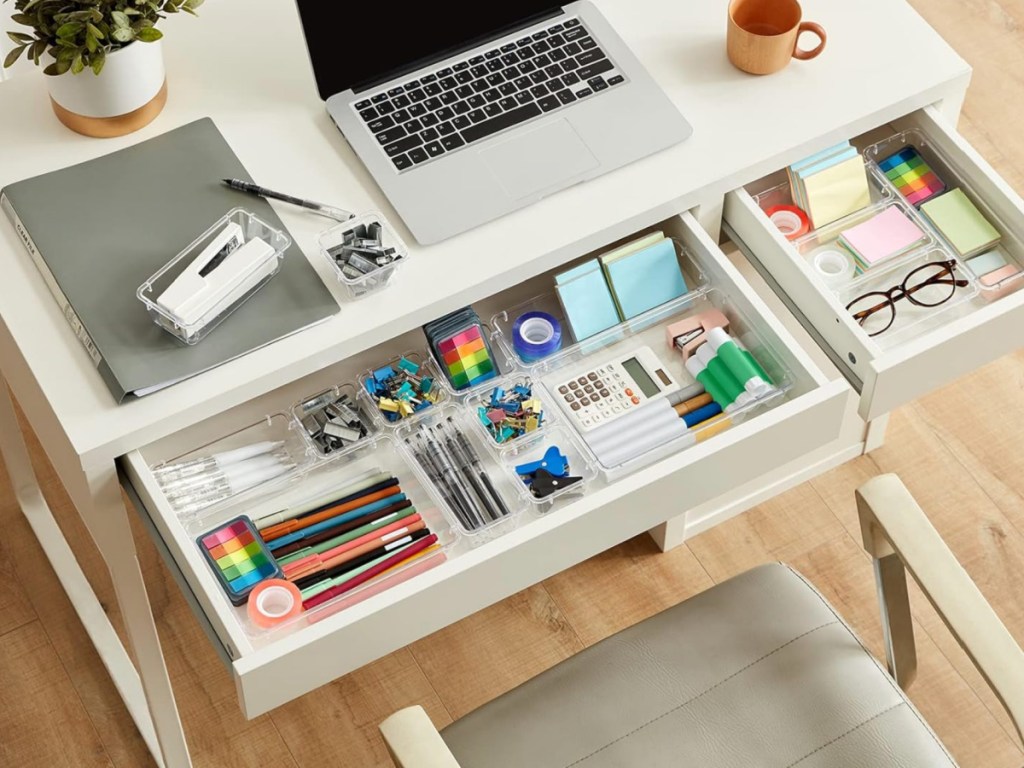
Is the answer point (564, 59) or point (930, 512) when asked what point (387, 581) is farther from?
point (930, 512)

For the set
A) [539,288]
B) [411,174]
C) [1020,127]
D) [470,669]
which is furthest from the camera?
[1020,127]

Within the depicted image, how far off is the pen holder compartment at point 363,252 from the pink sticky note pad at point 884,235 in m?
0.52

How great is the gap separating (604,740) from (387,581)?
0.90 feet

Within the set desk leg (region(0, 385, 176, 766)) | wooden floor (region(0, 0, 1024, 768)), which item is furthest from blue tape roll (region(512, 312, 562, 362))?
desk leg (region(0, 385, 176, 766))

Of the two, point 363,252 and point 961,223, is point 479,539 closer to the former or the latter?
point 363,252

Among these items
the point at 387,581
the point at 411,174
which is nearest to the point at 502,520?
the point at 387,581

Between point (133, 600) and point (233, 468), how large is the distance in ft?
0.73

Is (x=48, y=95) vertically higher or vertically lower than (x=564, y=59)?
higher

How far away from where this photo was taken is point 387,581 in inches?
56.7

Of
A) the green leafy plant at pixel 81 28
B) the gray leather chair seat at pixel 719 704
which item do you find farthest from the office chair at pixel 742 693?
the green leafy plant at pixel 81 28

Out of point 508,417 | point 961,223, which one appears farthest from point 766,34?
point 508,417

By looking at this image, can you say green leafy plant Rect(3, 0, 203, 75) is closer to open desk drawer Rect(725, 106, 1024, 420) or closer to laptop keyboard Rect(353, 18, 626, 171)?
laptop keyboard Rect(353, 18, 626, 171)

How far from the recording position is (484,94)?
1.59 m

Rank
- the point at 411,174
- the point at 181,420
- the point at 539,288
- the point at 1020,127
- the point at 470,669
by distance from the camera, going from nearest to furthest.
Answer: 1. the point at 181,420
2. the point at 411,174
3. the point at 539,288
4. the point at 470,669
5. the point at 1020,127
